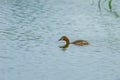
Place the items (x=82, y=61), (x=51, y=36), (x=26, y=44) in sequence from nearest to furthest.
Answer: (x=82, y=61), (x=26, y=44), (x=51, y=36)

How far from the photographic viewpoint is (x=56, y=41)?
1227cm

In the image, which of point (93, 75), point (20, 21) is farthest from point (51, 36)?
point (93, 75)

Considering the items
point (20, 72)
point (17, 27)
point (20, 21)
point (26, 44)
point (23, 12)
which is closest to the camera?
point (20, 72)

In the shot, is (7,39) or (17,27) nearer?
(7,39)

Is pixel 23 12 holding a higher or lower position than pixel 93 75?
higher

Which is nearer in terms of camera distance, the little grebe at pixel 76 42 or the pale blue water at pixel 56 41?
the pale blue water at pixel 56 41

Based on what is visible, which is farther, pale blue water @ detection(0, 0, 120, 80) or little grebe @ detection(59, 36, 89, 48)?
little grebe @ detection(59, 36, 89, 48)

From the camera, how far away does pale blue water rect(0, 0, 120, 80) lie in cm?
967

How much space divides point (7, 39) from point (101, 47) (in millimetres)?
2114

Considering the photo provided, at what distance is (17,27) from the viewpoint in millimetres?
13609

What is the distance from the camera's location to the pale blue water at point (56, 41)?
9.67 metres

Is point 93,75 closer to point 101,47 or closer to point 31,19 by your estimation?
point 101,47

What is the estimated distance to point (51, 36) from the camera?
12.7 metres

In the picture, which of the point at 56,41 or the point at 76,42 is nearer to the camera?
the point at 76,42
